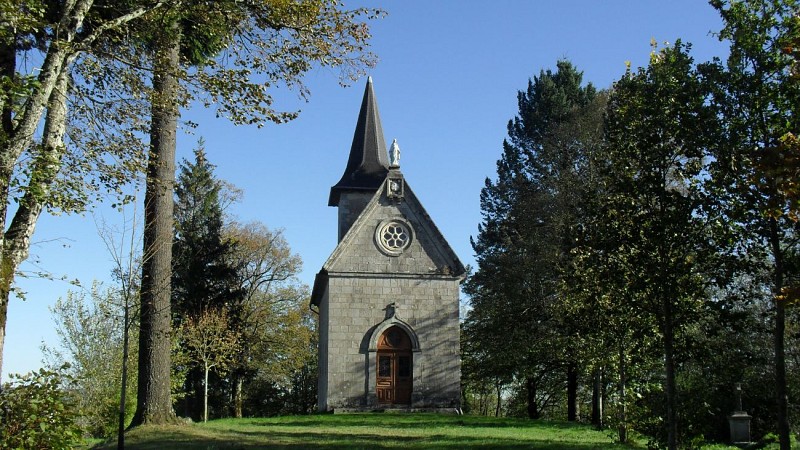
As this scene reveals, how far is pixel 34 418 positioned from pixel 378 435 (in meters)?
8.99

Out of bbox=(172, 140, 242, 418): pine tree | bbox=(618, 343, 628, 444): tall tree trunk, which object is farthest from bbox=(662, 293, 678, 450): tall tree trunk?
bbox=(172, 140, 242, 418): pine tree

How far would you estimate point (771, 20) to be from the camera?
12891 millimetres

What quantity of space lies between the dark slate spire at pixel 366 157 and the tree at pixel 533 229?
626cm

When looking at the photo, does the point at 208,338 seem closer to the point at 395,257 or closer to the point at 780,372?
the point at 395,257

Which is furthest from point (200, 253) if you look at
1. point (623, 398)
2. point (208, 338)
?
point (623, 398)

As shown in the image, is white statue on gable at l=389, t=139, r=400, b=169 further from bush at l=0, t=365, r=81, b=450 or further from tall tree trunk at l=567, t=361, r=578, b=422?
bush at l=0, t=365, r=81, b=450

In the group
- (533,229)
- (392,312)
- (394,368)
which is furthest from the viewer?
(533,229)

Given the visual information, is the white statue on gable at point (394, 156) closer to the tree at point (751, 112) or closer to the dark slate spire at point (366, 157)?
the dark slate spire at point (366, 157)

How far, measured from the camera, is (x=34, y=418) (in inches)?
386

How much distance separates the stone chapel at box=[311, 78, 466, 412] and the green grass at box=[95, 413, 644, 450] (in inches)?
154

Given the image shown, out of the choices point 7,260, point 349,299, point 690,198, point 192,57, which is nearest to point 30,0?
point 7,260

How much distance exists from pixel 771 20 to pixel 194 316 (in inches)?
1196

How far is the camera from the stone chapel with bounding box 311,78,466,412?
2714 cm

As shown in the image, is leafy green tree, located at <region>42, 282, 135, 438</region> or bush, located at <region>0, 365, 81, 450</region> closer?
bush, located at <region>0, 365, 81, 450</region>
